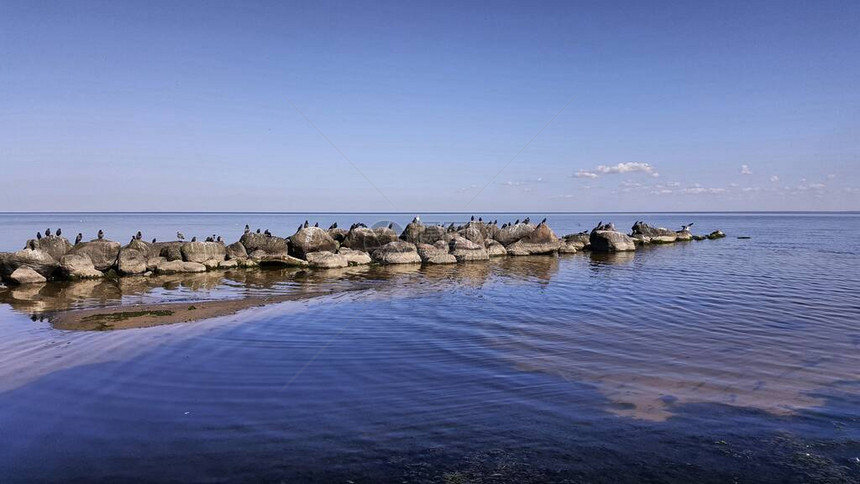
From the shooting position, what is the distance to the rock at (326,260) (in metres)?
28.8

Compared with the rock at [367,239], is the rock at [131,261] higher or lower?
lower

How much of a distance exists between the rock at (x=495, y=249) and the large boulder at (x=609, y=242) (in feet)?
34.4

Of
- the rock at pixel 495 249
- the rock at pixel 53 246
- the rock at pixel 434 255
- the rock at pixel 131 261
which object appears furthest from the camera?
the rock at pixel 495 249

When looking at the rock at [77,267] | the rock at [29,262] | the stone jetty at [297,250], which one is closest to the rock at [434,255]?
the stone jetty at [297,250]

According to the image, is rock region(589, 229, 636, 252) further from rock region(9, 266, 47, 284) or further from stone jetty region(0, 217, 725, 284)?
rock region(9, 266, 47, 284)

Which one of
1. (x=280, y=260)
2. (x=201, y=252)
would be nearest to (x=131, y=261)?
(x=201, y=252)

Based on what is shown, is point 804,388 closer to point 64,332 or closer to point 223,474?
point 223,474

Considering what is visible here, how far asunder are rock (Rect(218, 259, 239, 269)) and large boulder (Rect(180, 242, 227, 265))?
295mm

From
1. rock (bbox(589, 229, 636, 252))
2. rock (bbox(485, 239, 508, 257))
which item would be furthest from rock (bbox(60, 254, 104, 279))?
rock (bbox(589, 229, 636, 252))

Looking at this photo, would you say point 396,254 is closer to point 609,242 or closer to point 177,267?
point 177,267

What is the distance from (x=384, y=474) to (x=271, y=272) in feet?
76.4

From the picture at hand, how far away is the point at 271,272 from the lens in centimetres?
2741

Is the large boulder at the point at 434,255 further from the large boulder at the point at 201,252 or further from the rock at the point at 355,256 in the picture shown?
the large boulder at the point at 201,252

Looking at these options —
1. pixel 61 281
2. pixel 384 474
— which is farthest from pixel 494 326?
pixel 61 281
